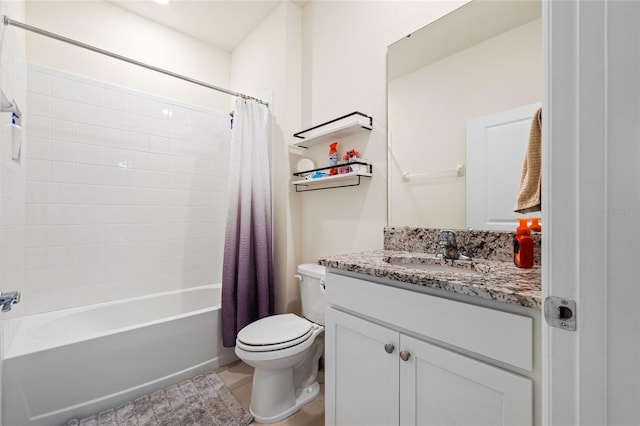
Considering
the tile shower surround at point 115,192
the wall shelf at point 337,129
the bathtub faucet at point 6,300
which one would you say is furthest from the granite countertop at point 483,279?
the tile shower surround at point 115,192

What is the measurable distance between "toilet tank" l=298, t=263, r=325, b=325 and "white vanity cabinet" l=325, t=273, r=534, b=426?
0.56 metres

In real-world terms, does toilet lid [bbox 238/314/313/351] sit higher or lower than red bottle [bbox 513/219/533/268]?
lower

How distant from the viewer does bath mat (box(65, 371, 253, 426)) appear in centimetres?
144

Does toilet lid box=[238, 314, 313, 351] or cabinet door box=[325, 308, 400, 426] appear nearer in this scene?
cabinet door box=[325, 308, 400, 426]

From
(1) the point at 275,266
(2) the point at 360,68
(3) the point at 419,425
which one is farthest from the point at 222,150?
(3) the point at 419,425

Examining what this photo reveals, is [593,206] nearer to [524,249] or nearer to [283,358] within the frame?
[524,249]

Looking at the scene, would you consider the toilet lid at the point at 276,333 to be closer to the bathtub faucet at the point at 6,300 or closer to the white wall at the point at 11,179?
the bathtub faucet at the point at 6,300

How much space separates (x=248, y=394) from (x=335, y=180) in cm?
144

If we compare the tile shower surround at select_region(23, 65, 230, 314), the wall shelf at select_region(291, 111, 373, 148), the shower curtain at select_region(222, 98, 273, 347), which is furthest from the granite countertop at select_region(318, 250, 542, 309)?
the tile shower surround at select_region(23, 65, 230, 314)

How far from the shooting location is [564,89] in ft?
1.53

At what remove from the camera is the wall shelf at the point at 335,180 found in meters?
1.66

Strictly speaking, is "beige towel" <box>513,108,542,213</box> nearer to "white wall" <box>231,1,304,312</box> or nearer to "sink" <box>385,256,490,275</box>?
"sink" <box>385,256,490,275</box>

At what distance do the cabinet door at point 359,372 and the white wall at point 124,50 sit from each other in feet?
8.07

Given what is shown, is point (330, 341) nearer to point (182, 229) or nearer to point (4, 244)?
point (4, 244)
